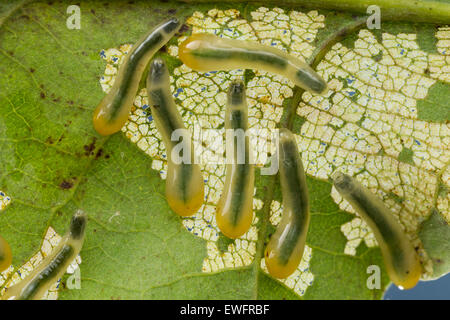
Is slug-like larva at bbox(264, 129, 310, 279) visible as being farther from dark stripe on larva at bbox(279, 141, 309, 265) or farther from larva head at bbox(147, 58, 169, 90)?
larva head at bbox(147, 58, 169, 90)

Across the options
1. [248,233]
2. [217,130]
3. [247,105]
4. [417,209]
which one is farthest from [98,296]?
[417,209]

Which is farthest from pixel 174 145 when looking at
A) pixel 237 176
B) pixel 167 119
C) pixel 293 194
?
pixel 293 194

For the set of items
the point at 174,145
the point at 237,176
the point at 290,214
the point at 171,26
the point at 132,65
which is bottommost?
the point at 290,214

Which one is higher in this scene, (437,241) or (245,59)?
(245,59)

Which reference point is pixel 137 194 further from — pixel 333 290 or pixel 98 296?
pixel 333 290

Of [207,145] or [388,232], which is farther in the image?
[207,145]

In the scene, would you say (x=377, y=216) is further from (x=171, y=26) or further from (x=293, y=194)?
(x=171, y=26)
